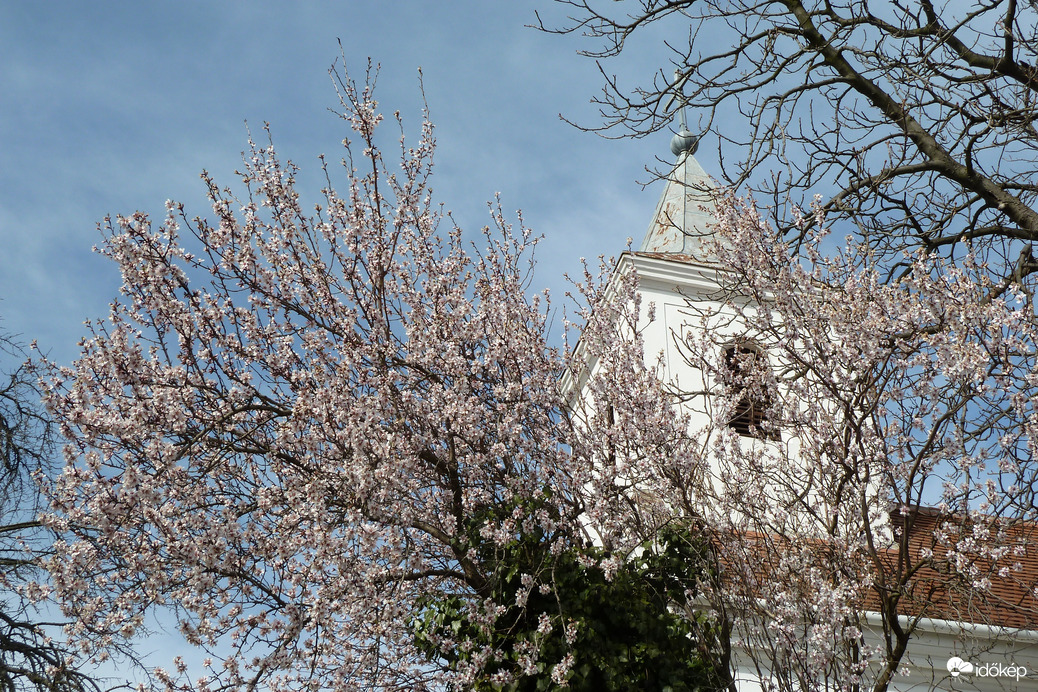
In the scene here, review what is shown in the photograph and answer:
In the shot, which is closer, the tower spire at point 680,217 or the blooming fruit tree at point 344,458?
the blooming fruit tree at point 344,458

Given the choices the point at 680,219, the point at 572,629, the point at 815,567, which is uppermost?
the point at 680,219

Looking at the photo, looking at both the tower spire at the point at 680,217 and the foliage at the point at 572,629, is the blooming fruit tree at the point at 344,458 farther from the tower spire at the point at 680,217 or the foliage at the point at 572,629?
the tower spire at the point at 680,217

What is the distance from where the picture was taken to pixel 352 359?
7199 mm

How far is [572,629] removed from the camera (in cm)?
690

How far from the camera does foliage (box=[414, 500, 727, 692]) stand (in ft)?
22.9

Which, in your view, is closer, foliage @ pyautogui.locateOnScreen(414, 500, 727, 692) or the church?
the church

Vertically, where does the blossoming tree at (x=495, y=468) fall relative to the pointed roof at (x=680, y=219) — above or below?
below

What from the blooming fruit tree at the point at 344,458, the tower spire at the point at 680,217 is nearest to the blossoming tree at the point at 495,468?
the blooming fruit tree at the point at 344,458

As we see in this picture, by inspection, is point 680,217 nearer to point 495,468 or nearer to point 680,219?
point 680,219

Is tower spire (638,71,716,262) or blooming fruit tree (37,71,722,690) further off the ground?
tower spire (638,71,716,262)

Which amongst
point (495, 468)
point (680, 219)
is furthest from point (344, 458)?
point (680, 219)

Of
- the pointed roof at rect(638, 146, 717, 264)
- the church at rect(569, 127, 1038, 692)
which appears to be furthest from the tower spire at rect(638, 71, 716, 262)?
the church at rect(569, 127, 1038, 692)

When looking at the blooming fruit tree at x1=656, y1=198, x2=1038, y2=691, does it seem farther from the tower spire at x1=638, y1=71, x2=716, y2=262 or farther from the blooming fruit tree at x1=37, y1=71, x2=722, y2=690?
the tower spire at x1=638, y1=71, x2=716, y2=262

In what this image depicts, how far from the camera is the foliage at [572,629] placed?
6.98m
